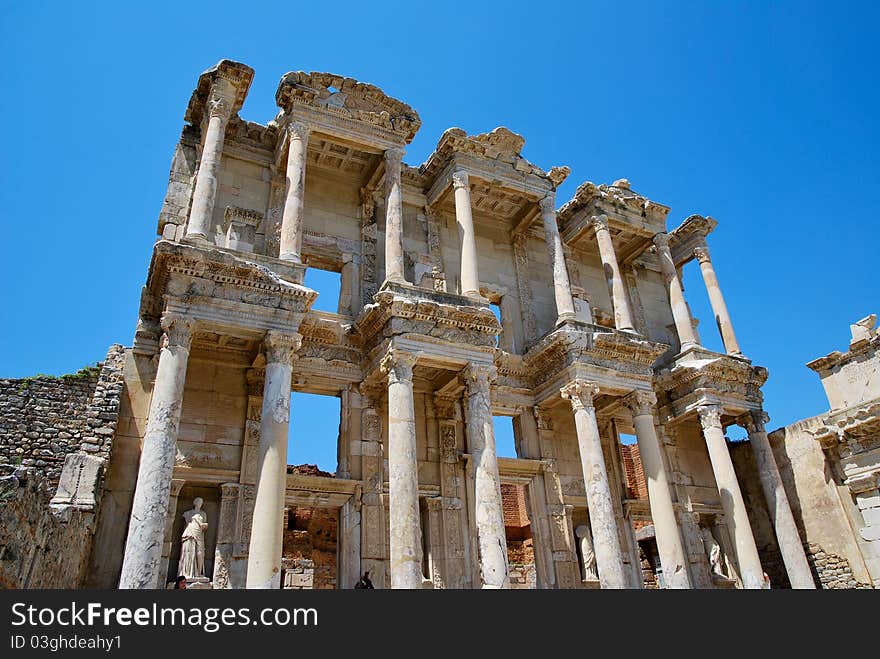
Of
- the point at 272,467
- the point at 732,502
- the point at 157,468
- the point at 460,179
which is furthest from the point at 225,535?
the point at 732,502

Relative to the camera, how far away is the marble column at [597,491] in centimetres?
1359

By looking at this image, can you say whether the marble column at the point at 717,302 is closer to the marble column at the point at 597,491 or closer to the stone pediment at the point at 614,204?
the stone pediment at the point at 614,204

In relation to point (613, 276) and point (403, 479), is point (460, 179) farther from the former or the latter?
point (403, 479)

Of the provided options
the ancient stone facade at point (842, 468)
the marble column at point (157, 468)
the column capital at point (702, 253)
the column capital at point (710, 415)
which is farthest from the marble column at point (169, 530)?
the column capital at point (702, 253)

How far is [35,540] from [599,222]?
53.6 ft

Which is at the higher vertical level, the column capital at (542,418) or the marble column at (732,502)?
the column capital at (542,418)

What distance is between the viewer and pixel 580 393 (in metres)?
15.6

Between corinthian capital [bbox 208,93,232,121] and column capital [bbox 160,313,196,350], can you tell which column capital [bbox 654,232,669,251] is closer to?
corinthian capital [bbox 208,93,232,121]

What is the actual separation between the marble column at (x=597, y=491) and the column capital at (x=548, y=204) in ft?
18.1

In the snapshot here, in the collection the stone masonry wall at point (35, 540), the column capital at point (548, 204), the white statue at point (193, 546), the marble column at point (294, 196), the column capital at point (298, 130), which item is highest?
the column capital at point (548, 204)

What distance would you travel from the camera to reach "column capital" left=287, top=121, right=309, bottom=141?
15399 millimetres

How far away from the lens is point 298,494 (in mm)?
13672

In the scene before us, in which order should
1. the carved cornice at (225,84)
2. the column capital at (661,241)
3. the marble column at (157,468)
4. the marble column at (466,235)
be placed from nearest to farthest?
the marble column at (157,468) → the carved cornice at (225,84) → the marble column at (466,235) → the column capital at (661,241)

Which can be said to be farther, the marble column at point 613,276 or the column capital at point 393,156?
the marble column at point 613,276
